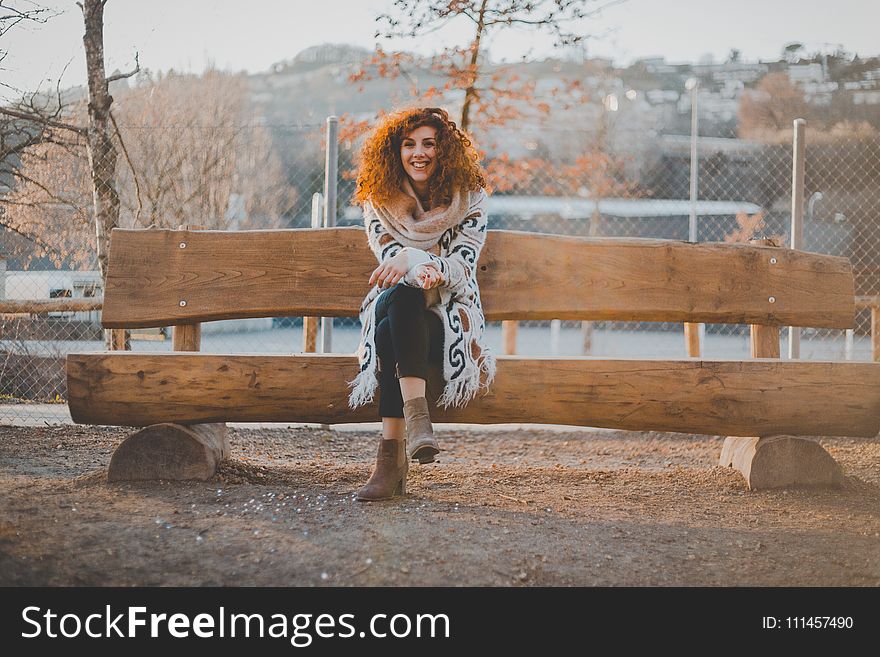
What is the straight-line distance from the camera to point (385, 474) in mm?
3100

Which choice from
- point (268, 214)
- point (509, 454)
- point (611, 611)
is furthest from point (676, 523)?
point (268, 214)

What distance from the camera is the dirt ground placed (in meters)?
2.32

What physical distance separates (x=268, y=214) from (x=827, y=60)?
698 cm

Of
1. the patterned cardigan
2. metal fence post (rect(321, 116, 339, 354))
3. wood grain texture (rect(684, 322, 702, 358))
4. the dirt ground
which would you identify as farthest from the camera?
metal fence post (rect(321, 116, 339, 354))

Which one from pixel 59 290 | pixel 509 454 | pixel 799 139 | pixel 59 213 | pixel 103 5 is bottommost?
pixel 509 454

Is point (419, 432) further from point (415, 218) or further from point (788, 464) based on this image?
point (788, 464)

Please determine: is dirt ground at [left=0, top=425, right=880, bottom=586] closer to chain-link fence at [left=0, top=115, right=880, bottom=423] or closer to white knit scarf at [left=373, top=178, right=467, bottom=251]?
white knit scarf at [left=373, top=178, right=467, bottom=251]

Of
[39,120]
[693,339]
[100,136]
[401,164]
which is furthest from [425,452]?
[39,120]

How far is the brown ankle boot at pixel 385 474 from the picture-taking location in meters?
3.08

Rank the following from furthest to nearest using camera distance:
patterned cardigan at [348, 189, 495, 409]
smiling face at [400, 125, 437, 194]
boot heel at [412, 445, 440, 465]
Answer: smiling face at [400, 125, 437, 194] < patterned cardigan at [348, 189, 495, 409] < boot heel at [412, 445, 440, 465]

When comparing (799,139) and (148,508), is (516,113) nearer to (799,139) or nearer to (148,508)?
(799,139)

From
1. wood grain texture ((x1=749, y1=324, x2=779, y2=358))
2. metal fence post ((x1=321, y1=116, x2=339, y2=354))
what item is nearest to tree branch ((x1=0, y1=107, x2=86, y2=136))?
metal fence post ((x1=321, y1=116, x2=339, y2=354))

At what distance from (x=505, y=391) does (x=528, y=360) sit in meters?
0.16

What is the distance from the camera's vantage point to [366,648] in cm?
199
